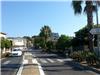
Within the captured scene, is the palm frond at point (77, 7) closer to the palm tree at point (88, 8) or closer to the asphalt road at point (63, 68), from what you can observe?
the palm tree at point (88, 8)

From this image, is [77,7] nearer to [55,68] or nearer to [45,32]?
[55,68]

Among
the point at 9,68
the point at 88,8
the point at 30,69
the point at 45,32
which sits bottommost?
the point at 9,68

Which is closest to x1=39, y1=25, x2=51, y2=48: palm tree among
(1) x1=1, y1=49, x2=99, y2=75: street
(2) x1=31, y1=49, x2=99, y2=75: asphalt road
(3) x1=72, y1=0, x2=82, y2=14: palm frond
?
(3) x1=72, y1=0, x2=82, y2=14: palm frond

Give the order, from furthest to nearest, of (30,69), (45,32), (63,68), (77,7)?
(45,32)
(77,7)
(63,68)
(30,69)

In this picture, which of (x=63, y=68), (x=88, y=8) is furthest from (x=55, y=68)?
(x=88, y=8)

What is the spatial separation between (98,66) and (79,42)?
33.5 metres

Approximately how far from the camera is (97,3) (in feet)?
132

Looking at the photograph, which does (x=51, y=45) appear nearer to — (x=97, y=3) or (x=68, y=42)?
(x=68, y=42)

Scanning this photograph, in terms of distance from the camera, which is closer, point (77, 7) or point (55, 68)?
point (55, 68)

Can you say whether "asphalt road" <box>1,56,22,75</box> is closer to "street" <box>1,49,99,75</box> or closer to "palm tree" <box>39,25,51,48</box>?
"street" <box>1,49,99,75</box>

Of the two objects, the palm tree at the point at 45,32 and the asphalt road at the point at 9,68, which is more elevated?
the palm tree at the point at 45,32

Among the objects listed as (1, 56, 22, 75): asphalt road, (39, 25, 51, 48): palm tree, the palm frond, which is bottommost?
(1, 56, 22, 75): asphalt road

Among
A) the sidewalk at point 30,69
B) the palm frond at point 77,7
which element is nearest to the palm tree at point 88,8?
the palm frond at point 77,7

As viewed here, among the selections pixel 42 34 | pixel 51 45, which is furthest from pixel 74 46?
pixel 42 34
